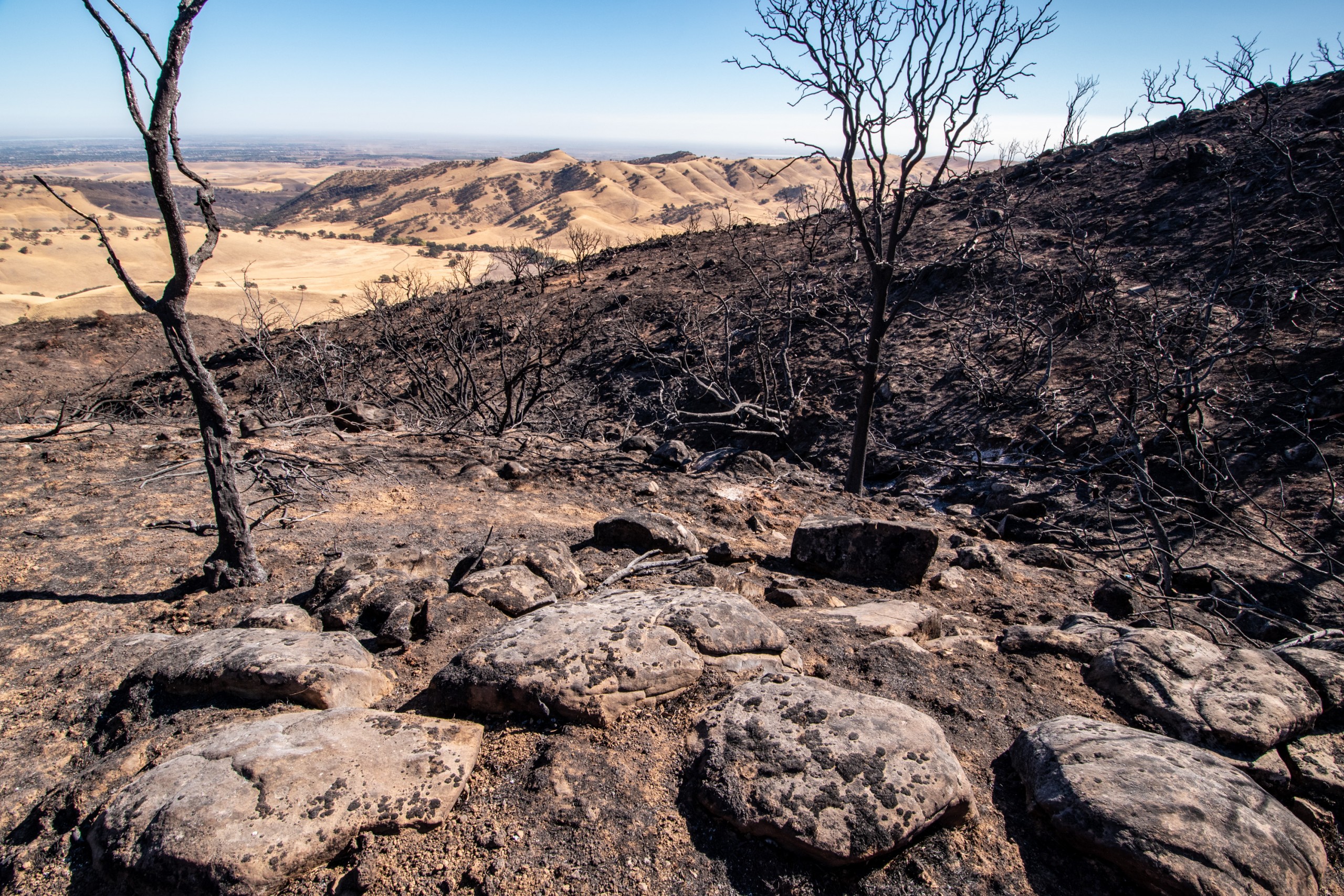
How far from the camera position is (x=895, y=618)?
10.4 feet

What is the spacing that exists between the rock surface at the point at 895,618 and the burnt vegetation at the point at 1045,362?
1008 mm

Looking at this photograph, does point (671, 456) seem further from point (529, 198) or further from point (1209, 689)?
point (529, 198)

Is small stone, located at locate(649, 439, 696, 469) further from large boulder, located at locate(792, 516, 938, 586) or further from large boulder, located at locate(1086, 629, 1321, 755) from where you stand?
large boulder, located at locate(1086, 629, 1321, 755)

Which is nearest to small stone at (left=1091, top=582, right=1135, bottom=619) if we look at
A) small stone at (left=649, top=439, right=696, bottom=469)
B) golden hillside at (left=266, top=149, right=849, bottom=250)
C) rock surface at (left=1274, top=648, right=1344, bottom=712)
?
rock surface at (left=1274, top=648, right=1344, bottom=712)

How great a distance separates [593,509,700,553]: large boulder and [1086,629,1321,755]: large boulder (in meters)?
2.28

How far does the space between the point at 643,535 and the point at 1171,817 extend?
9.49ft

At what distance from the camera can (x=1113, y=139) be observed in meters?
13.6

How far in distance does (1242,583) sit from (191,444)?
26.7 feet

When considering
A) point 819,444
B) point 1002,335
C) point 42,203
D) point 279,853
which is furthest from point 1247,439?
point 42,203

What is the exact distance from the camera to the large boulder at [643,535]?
4.13 meters

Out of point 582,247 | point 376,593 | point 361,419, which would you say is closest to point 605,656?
point 376,593

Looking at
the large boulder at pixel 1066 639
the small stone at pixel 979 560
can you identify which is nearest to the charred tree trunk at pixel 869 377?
the small stone at pixel 979 560

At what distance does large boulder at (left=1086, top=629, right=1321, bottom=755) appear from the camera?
2.18 meters

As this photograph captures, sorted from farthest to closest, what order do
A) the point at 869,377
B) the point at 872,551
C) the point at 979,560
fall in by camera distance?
1. the point at 869,377
2. the point at 979,560
3. the point at 872,551
